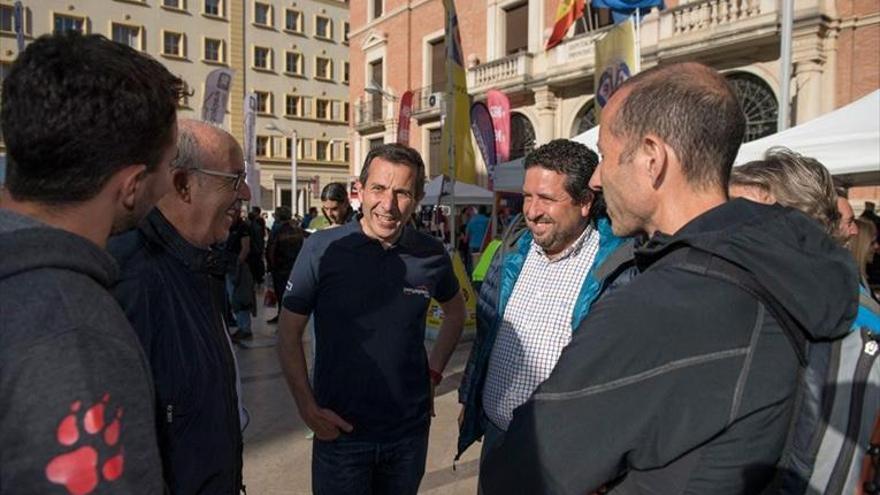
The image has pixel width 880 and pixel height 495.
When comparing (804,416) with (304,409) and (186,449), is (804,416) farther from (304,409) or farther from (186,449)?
(304,409)

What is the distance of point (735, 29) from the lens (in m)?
13.1

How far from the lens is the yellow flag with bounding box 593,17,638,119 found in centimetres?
638

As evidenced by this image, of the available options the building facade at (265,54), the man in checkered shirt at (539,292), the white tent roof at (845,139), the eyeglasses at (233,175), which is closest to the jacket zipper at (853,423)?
the man in checkered shirt at (539,292)

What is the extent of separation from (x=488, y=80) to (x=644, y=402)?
20.2m

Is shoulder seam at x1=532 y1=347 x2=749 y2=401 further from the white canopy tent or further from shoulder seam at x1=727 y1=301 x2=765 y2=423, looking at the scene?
the white canopy tent

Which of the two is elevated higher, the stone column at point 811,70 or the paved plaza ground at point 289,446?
the stone column at point 811,70

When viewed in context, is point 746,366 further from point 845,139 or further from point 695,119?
point 845,139

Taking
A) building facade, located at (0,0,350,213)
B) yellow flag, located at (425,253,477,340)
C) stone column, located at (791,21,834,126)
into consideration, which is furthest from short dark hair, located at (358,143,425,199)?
building facade, located at (0,0,350,213)

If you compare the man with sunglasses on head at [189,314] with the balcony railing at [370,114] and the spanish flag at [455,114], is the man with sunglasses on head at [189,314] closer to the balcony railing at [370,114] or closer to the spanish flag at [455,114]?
the spanish flag at [455,114]

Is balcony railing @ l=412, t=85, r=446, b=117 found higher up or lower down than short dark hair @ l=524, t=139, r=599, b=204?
higher up

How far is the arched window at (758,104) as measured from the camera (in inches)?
526

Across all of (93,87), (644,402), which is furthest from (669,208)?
(93,87)

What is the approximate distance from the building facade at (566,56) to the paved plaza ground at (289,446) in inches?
388

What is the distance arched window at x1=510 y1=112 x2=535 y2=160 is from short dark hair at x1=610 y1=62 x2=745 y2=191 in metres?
18.4
